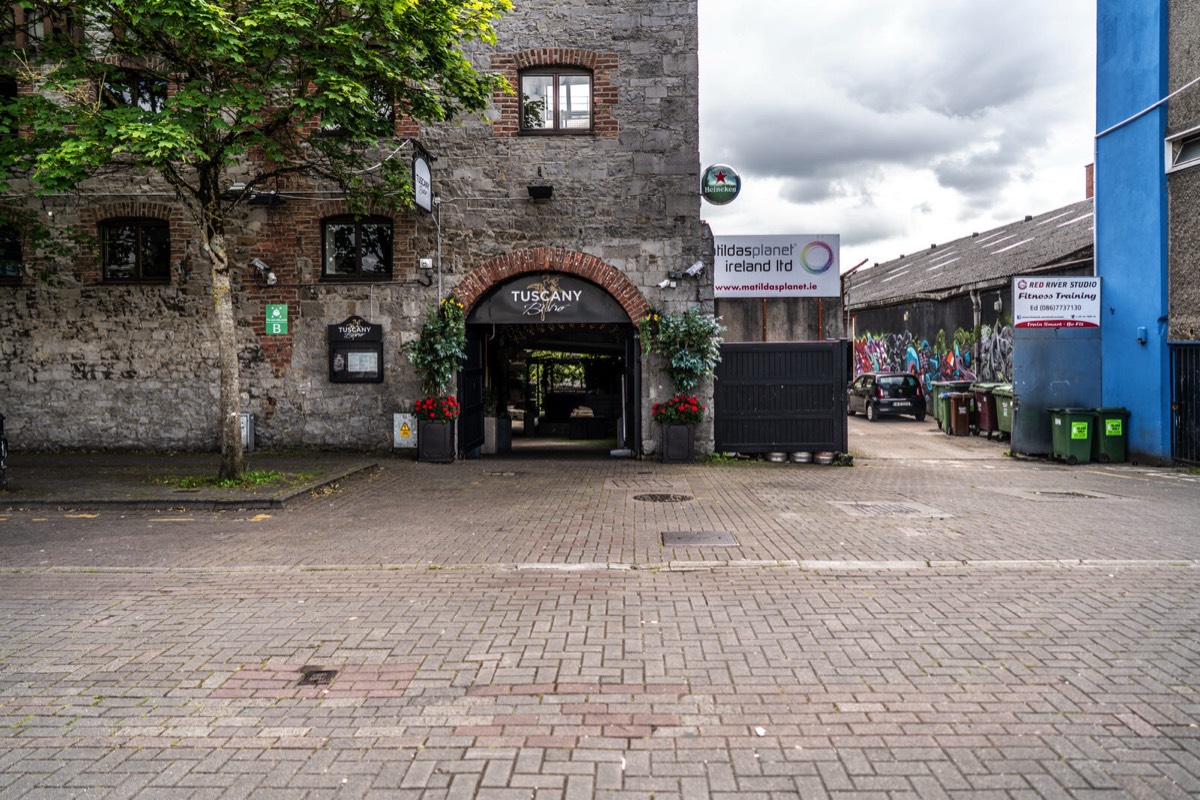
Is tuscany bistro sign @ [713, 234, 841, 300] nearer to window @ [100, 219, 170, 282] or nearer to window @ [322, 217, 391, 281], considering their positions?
window @ [322, 217, 391, 281]

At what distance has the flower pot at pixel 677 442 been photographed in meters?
14.4

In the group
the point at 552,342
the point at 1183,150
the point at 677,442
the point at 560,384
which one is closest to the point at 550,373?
the point at 560,384

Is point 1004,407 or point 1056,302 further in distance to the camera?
point 1004,407

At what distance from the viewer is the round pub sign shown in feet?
48.6

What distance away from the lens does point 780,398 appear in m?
15.0

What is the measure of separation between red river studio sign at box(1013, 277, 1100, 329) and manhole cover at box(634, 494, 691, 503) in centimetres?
890

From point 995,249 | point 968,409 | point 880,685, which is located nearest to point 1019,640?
point 880,685

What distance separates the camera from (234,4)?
9.86 meters

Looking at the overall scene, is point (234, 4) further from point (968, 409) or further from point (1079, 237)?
point (1079, 237)

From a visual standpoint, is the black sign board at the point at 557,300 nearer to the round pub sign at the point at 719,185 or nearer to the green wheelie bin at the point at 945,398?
the round pub sign at the point at 719,185

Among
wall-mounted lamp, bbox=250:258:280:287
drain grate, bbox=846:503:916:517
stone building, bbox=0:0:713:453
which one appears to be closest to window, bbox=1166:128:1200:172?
stone building, bbox=0:0:713:453

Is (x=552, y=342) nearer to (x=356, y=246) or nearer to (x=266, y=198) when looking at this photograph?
(x=356, y=246)

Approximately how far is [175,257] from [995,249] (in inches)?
1081

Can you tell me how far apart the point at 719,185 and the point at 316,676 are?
40.5 feet
